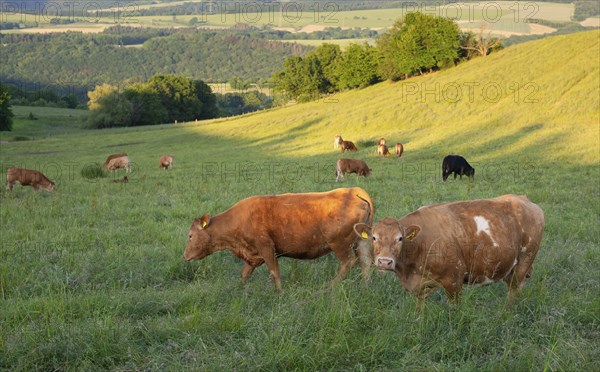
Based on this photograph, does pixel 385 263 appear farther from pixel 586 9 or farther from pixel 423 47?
pixel 586 9

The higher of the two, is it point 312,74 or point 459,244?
point 312,74

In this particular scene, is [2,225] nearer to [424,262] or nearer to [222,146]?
[424,262]

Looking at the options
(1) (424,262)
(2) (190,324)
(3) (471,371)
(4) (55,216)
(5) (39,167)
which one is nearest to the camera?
(3) (471,371)

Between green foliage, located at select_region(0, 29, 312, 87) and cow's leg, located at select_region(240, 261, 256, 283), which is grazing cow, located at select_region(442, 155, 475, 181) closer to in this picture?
cow's leg, located at select_region(240, 261, 256, 283)

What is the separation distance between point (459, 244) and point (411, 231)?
2.13 ft

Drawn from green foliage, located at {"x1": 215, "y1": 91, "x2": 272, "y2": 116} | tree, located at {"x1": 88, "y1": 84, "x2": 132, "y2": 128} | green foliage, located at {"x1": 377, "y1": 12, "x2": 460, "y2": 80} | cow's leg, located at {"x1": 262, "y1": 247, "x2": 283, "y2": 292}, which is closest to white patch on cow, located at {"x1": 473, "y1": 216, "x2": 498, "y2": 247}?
cow's leg, located at {"x1": 262, "y1": 247, "x2": 283, "y2": 292}

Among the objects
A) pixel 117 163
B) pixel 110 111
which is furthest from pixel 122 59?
pixel 117 163

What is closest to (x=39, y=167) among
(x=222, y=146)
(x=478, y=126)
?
(x=222, y=146)

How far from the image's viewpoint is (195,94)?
9206 centimetres

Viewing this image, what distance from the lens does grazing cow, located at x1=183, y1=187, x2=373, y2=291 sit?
8047 mm

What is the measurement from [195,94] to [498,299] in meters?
89.2

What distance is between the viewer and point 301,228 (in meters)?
8.05

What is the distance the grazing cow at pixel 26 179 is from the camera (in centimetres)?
2048

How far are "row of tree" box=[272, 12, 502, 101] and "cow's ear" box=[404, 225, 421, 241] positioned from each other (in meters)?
67.2
